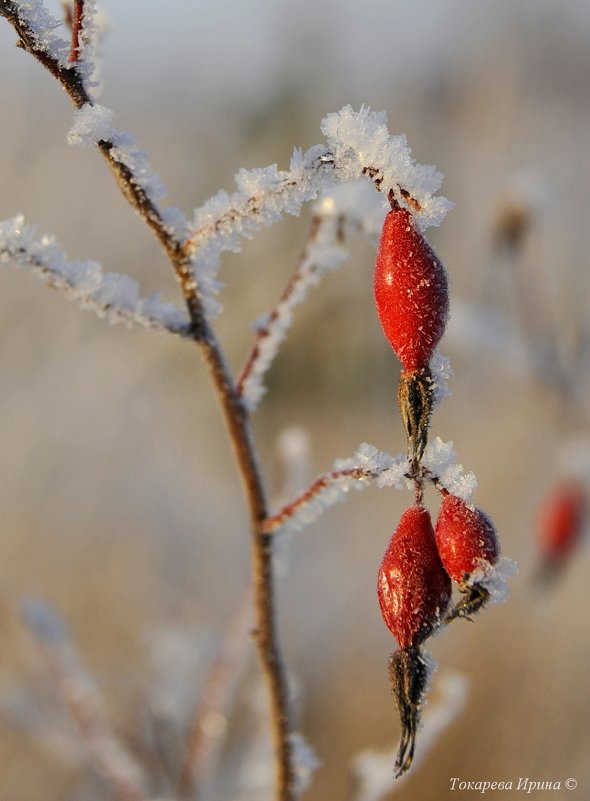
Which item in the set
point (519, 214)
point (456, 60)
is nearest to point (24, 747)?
point (519, 214)

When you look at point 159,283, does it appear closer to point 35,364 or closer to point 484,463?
point 35,364

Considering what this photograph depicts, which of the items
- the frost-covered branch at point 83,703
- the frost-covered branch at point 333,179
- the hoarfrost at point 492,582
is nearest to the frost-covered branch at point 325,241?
the frost-covered branch at point 333,179

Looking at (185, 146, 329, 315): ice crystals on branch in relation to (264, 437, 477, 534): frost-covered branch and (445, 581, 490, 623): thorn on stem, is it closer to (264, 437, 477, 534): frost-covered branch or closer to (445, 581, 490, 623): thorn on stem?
(264, 437, 477, 534): frost-covered branch

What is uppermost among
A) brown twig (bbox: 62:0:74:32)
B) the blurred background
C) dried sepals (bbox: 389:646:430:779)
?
the blurred background

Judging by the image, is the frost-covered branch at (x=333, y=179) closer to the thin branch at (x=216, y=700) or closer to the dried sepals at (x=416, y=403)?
the dried sepals at (x=416, y=403)

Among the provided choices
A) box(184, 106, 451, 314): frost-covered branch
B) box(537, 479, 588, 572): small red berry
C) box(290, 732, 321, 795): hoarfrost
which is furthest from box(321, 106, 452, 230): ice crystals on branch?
box(537, 479, 588, 572): small red berry
